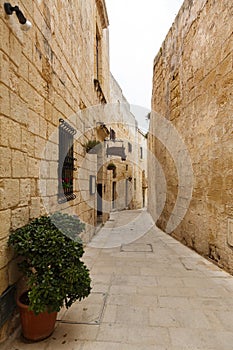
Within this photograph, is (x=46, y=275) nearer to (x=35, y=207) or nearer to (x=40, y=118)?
(x=35, y=207)

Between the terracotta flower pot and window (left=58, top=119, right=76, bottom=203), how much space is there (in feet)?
4.78

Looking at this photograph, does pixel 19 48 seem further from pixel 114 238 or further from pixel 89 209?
pixel 114 238

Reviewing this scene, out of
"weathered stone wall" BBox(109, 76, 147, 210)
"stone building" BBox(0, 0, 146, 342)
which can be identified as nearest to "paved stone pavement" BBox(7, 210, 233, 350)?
"stone building" BBox(0, 0, 146, 342)

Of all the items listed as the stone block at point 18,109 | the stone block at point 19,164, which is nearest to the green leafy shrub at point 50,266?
the stone block at point 19,164

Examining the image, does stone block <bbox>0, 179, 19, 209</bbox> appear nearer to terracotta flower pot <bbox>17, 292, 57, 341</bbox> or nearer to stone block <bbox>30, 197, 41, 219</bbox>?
stone block <bbox>30, 197, 41, 219</bbox>

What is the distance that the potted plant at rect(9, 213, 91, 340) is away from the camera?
1.56m

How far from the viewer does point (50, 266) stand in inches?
66.6

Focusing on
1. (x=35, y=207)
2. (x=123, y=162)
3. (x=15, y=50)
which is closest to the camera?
(x=15, y=50)

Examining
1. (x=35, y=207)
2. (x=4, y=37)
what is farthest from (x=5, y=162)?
(x=4, y=37)

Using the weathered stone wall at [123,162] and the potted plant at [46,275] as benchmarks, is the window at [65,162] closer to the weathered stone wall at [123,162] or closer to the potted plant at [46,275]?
the potted plant at [46,275]

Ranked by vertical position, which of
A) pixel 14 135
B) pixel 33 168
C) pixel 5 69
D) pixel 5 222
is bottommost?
pixel 5 222

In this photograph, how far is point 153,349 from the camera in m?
1.63

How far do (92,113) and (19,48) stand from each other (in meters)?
3.51

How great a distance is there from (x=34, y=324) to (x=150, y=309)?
1091mm
